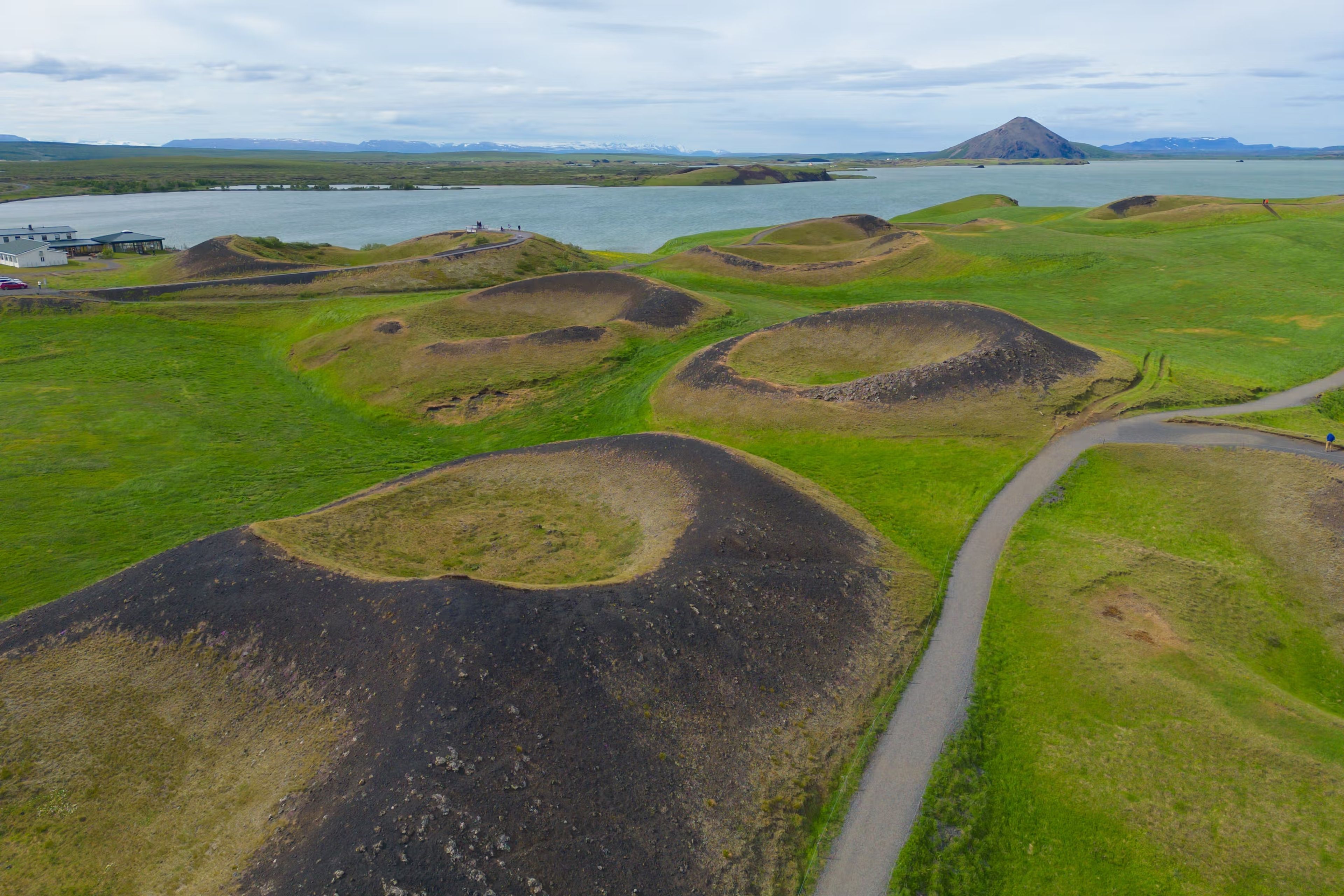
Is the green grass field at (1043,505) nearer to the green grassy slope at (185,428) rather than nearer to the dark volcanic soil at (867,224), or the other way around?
the green grassy slope at (185,428)

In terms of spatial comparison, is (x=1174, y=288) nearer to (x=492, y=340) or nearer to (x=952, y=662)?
(x=952, y=662)

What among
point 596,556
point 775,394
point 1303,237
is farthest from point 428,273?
point 1303,237

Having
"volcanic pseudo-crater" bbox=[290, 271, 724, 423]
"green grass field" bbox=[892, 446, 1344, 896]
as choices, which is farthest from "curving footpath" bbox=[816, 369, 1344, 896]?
"volcanic pseudo-crater" bbox=[290, 271, 724, 423]

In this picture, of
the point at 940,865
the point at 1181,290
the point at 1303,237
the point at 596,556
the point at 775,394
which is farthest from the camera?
the point at 1303,237

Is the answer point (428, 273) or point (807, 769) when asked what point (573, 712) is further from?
point (428, 273)

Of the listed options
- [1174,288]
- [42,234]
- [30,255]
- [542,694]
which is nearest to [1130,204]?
[1174,288]

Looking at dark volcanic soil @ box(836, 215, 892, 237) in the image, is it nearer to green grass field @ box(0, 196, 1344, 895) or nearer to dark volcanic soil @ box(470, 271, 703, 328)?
green grass field @ box(0, 196, 1344, 895)
